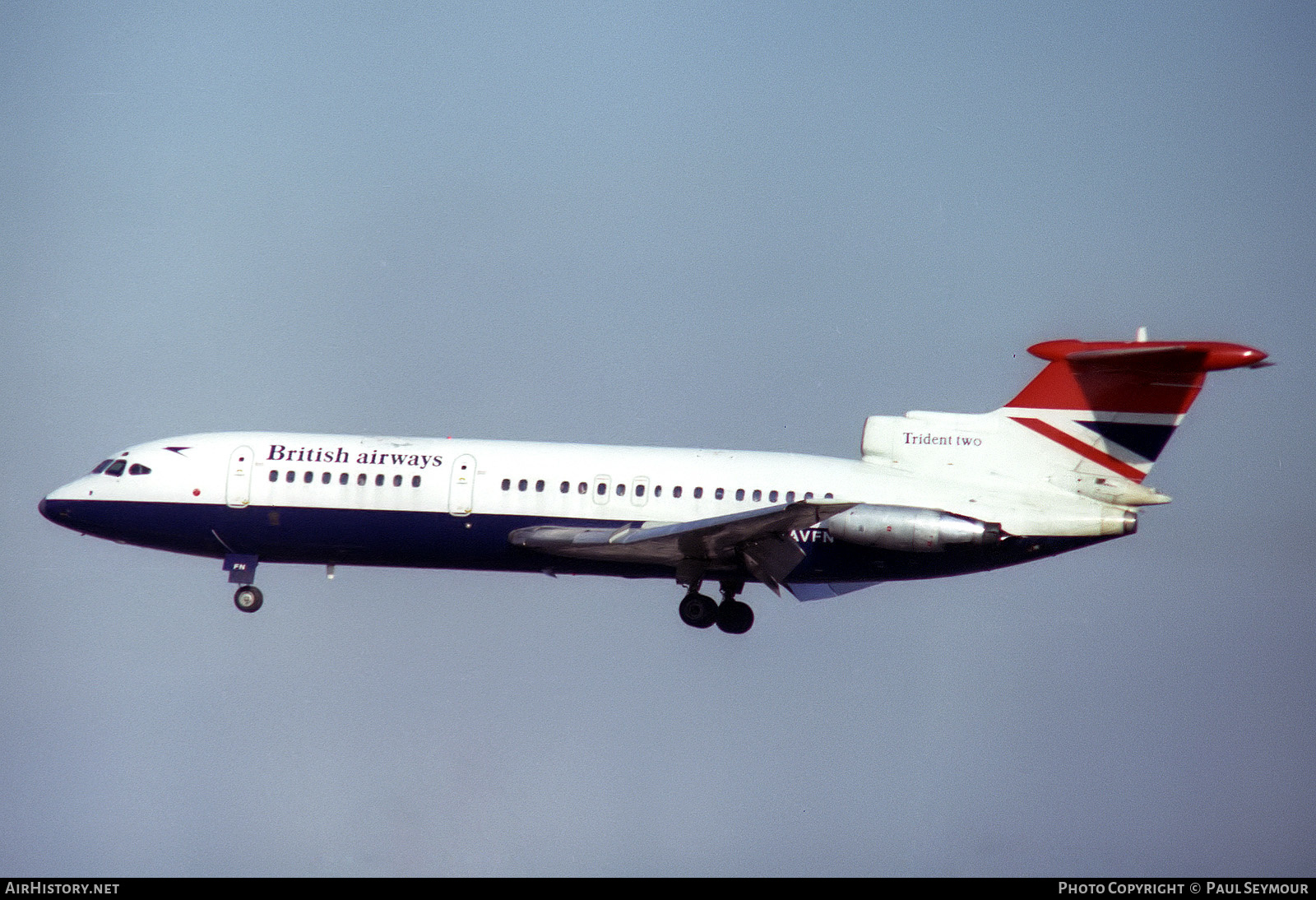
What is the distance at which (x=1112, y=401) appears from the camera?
38.1 metres

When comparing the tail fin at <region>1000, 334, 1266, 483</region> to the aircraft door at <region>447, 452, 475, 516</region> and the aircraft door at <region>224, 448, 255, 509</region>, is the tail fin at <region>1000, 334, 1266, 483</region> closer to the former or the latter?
the aircraft door at <region>447, 452, 475, 516</region>

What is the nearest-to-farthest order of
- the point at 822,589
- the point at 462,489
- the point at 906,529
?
1. the point at 906,529
2. the point at 462,489
3. the point at 822,589

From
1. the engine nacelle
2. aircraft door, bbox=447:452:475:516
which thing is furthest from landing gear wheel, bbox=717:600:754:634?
aircraft door, bbox=447:452:475:516

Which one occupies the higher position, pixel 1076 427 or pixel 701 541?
pixel 1076 427

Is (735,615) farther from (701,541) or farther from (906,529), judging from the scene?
(906,529)

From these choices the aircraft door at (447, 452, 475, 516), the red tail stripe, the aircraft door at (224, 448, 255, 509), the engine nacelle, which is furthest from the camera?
the aircraft door at (224, 448, 255, 509)

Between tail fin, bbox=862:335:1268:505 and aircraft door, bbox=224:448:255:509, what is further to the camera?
aircraft door, bbox=224:448:255:509

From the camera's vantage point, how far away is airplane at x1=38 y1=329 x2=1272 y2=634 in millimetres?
37281

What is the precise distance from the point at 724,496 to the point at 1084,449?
770 centimetres

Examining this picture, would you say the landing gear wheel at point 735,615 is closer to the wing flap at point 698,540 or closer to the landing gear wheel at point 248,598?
the wing flap at point 698,540

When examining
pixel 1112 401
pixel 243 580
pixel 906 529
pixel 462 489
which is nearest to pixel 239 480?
pixel 243 580
